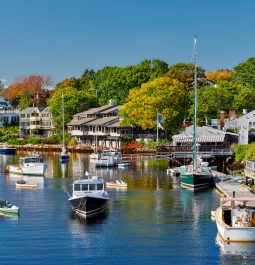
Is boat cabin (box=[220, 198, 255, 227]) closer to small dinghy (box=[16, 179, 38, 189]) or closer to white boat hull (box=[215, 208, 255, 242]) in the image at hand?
white boat hull (box=[215, 208, 255, 242])

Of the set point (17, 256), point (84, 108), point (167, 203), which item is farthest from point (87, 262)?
point (84, 108)

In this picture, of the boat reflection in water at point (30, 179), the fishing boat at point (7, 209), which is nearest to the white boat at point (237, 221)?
the fishing boat at point (7, 209)

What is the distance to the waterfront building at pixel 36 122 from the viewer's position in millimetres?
179500

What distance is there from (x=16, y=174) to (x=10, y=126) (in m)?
107

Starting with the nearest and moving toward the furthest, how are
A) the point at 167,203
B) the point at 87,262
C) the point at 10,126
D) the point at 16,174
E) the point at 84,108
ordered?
the point at 87,262 → the point at 167,203 → the point at 16,174 → the point at 84,108 → the point at 10,126

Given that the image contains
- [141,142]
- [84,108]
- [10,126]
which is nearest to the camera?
[141,142]

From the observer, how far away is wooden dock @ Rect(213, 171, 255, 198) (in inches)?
2398

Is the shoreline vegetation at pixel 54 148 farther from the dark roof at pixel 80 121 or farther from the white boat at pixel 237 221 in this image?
the white boat at pixel 237 221

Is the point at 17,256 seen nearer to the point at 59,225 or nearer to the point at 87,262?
the point at 87,262

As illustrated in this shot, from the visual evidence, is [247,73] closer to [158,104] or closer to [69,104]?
[158,104]

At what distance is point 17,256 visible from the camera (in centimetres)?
4181

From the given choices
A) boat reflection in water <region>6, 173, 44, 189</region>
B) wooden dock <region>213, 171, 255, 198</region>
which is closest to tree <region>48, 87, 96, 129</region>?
boat reflection in water <region>6, 173, 44, 189</region>

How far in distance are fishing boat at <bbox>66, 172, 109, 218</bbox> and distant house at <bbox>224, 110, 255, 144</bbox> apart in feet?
171

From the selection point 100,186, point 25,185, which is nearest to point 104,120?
point 25,185
